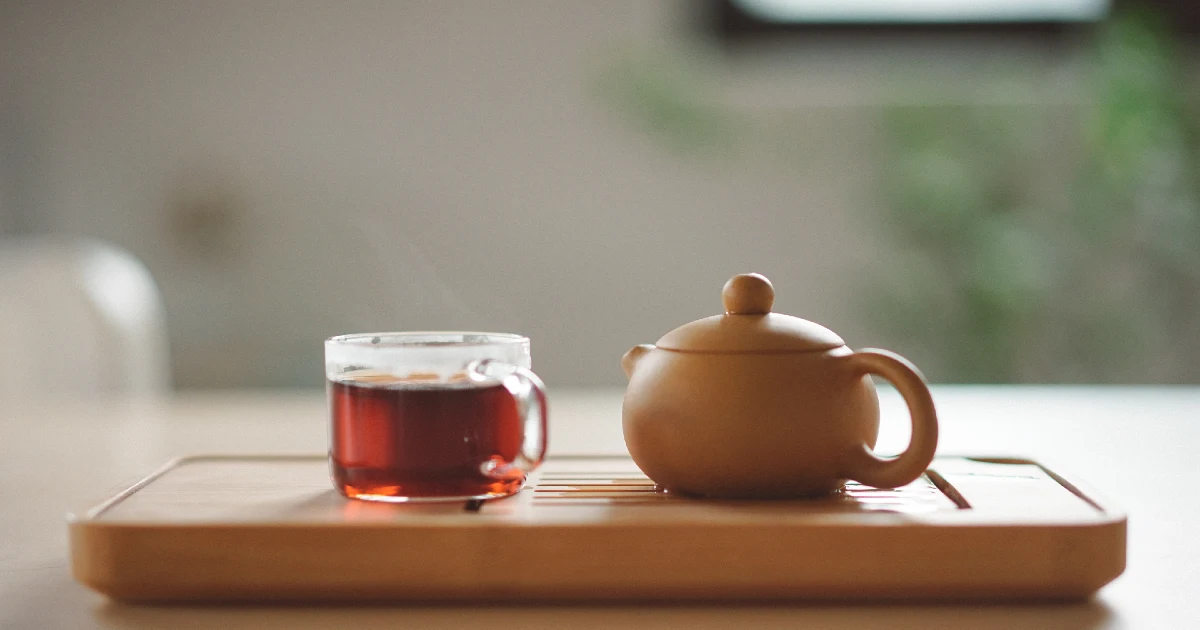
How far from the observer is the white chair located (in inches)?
72.9

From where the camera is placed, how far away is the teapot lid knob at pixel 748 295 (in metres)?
0.68

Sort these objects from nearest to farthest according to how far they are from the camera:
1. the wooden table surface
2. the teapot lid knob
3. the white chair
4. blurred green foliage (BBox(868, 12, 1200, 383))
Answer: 1. the wooden table surface
2. the teapot lid knob
3. the white chair
4. blurred green foliage (BBox(868, 12, 1200, 383))

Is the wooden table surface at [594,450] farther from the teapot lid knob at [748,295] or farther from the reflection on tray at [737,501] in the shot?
the teapot lid knob at [748,295]

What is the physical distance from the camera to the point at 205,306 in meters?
3.12

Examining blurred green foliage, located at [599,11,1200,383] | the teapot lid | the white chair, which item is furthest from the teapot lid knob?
blurred green foliage, located at [599,11,1200,383]

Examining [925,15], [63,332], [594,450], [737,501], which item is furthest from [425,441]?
[925,15]

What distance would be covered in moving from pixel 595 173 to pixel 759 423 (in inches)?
98.8

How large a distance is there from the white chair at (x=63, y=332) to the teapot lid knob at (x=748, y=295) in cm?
151

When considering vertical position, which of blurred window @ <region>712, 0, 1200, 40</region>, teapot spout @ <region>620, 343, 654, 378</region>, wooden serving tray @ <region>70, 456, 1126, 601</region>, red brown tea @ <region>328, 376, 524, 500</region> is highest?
blurred window @ <region>712, 0, 1200, 40</region>

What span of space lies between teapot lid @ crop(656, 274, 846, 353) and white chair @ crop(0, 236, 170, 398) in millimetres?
1485

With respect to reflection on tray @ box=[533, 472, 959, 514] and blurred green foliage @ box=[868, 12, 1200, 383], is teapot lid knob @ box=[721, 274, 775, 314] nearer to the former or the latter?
reflection on tray @ box=[533, 472, 959, 514]

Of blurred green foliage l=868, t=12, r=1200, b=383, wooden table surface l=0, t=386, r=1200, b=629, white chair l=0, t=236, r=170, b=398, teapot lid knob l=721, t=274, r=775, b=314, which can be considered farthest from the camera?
blurred green foliage l=868, t=12, r=1200, b=383

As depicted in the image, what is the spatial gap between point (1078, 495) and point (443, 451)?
14.9 inches

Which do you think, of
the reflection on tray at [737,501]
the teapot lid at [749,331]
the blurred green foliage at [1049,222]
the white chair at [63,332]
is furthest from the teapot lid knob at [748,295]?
the blurred green foliage at [1049,222]
